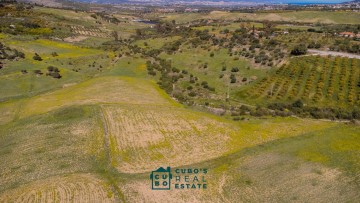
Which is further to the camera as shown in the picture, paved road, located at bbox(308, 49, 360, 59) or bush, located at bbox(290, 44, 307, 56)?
bush, located at bbox(290, 44, 307, 56)

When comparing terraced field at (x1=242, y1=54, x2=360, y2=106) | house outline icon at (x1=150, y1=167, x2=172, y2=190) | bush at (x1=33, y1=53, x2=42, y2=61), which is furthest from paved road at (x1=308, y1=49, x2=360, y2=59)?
bush at (x1=33, y1=53, x2=42, y2=61)

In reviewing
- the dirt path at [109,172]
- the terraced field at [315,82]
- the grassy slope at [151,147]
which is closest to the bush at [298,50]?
the terraced field at [315,82]

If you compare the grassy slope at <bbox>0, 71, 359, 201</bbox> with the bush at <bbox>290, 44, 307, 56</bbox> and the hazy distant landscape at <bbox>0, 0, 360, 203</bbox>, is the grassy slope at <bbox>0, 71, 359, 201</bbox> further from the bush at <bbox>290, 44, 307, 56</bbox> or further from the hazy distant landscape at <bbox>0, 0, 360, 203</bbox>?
the bush at <bbox>290, 44, 307, 56</bbox>

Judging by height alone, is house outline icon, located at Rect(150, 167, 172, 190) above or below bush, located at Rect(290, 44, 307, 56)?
below

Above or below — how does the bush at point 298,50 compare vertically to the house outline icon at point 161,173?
above

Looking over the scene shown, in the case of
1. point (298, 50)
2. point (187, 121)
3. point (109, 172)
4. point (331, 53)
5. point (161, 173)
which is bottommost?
point (109, 172)

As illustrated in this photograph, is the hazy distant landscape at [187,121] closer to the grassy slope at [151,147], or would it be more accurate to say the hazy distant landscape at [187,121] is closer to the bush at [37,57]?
the grassy slope at [151,147]

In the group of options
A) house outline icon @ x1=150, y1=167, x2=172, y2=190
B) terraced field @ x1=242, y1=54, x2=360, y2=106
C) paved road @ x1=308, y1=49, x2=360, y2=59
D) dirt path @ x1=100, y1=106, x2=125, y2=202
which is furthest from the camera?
paved road @ x1=308, y1=49, x2=360, y2=59

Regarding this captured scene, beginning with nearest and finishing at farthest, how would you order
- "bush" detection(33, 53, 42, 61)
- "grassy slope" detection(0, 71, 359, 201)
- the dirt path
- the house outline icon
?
the dirt path, the house outline icon, "grassy slope" detection(0, 71, 359, 201), "bush" detection(33, 53, 42, 61)

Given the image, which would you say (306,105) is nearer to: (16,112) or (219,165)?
(219,165)

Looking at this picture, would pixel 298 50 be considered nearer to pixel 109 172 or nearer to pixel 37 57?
pixel 109 172

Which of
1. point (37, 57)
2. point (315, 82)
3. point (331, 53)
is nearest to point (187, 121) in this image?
point (315, 82)

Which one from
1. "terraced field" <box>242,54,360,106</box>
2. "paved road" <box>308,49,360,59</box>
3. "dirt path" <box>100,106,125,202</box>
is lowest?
"dirt path" <box>100,106,125,202</box>
